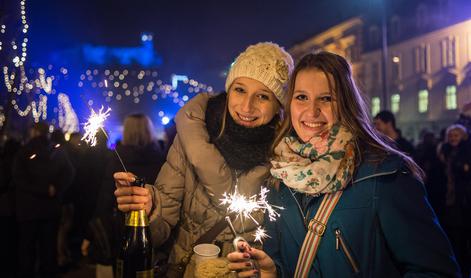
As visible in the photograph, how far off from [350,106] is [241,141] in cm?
90

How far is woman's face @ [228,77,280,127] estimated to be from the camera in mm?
2901

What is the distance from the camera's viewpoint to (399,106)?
3300 cm

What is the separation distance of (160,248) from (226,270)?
0.99 meters

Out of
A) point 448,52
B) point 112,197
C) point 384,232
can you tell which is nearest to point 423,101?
point 448,52

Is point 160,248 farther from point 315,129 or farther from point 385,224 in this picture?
point 385,224

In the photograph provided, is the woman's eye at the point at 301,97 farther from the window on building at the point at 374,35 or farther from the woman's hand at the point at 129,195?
the window on building at the point at 374,35

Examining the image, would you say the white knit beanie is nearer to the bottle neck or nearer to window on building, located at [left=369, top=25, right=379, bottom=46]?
the bottle neck

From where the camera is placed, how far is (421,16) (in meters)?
30.1

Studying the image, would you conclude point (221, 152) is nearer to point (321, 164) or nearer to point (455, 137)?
point (321, 164)

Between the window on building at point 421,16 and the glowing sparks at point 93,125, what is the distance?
108 feet

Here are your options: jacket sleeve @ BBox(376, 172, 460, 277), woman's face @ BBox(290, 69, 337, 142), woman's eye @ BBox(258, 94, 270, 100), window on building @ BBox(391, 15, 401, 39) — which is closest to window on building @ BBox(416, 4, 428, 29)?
window on building @ BBox(391, 15, 401, 39)

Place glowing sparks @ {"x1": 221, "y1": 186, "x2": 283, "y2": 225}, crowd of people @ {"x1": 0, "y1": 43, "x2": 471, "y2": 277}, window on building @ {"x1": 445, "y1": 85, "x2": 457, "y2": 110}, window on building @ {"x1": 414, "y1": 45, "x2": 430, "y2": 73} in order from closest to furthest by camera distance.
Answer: crowd of people @ {"x1": 0, "y1": 43, "x2": 471, "y2": 277} < glowing sparks @ {"x1": 221, "y1": 186, "x2": 283, "y2": 225} < window on building @ {"x1": 445, "y1": 85, "x2": 457, "y2": 110} < window on building @ {"x1": 414, "y1": 45, "x2": 430, "y2": 73}

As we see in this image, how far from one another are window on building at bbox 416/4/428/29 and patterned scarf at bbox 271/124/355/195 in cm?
3210

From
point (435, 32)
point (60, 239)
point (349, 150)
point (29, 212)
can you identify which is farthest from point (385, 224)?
point (435, 32)
